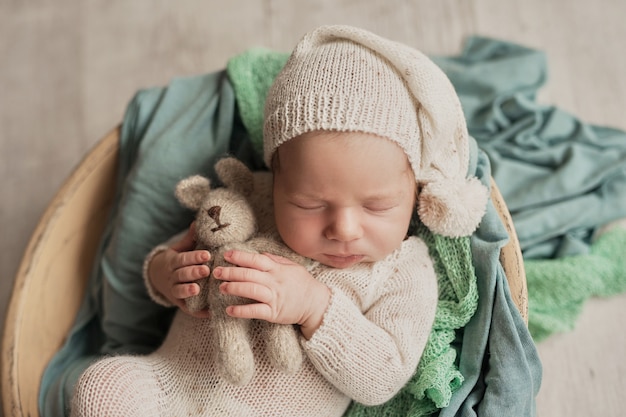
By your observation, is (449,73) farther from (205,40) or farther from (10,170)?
(10,170)

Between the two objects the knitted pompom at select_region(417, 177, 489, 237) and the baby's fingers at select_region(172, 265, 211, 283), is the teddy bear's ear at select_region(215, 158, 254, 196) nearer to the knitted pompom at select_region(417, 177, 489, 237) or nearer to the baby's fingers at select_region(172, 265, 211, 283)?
the baby's fingers at select_region(172, 265, 211, 283)

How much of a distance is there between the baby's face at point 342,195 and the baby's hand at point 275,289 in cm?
5

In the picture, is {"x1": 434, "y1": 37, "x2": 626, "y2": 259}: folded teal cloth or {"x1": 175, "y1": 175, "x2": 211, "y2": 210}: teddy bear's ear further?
{"x1": 434, "y1": 37, "x2": 626, "y2": 259}: folded teal cloth

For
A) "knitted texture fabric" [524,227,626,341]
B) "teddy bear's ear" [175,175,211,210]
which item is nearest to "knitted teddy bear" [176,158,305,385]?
"teddy bear's ear" [175,175,211,210]

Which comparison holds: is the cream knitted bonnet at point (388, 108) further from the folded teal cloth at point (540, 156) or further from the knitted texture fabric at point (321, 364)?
the folded teal cloth at point (540, 156)

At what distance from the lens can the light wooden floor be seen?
1560 mm

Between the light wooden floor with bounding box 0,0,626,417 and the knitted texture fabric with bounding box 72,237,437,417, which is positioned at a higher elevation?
the light wooden floor with bounding box 0,0,626,417

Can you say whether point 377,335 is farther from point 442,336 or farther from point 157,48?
point 157,48

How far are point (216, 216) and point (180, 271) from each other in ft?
0.31

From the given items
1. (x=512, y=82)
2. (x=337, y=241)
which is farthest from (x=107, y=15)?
(x=337, y=241)

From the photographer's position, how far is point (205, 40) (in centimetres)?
171

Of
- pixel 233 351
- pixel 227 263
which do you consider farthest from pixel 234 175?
pixel 233 351

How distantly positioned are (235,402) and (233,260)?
0.24 metres

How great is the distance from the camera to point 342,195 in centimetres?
85
